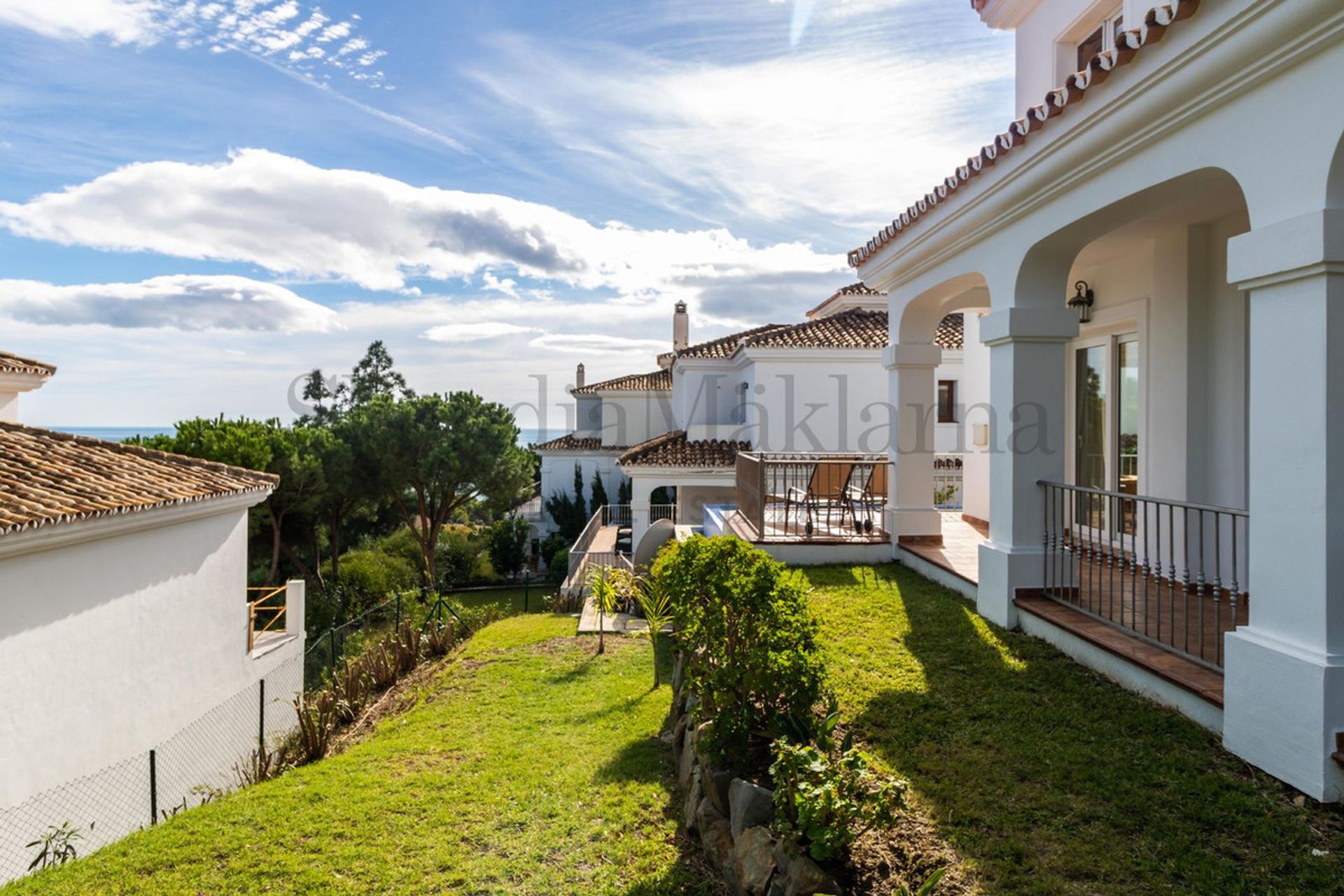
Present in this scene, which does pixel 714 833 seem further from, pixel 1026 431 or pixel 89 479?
pixel 89 479

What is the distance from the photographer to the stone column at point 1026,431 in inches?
254

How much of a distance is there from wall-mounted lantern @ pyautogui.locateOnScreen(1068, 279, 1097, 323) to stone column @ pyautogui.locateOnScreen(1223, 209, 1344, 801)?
5.05m

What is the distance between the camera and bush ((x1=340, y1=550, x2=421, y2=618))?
24.6 metres

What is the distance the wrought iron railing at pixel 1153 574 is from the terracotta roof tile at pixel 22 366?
63.8ft

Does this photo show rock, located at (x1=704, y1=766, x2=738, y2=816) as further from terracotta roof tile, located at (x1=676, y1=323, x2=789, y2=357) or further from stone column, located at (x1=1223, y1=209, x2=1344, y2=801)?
terracotta roof tile, located at (x1=676, y1=323, x2=789, y2=357)

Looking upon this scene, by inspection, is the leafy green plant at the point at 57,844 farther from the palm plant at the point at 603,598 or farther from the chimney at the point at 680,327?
the chimney at the point at 680,327

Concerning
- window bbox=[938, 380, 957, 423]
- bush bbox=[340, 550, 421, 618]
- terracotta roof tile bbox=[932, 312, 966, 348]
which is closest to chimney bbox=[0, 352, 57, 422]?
bush bbox=[340, 550, 421, 618]

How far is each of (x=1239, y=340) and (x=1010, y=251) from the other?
6.80 feet

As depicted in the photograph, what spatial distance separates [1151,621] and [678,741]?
3.76 metres

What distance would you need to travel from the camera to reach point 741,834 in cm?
387

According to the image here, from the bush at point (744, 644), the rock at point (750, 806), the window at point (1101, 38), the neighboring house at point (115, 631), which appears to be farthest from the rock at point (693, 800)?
the window at point (1101, 38)

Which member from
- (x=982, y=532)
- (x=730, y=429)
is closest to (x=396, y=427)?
(x=730, y=429)

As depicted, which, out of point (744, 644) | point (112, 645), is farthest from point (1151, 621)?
point (112, 645)

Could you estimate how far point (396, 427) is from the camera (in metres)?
28.2
